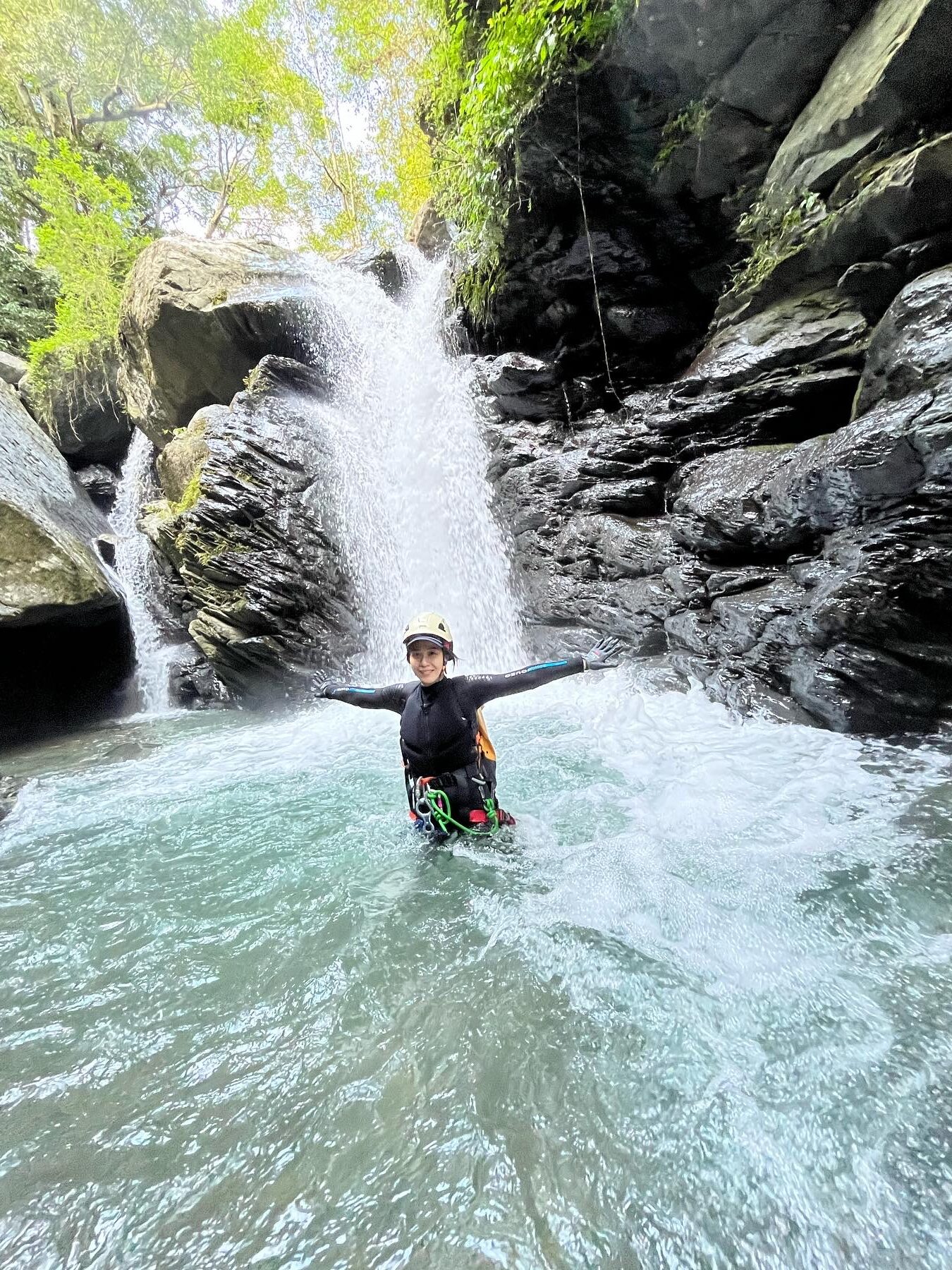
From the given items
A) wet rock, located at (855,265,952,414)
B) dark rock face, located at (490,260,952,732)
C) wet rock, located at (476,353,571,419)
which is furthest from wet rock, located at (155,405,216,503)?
wet rock, located at (855,265,952,414)

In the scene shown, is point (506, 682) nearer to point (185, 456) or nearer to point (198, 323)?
point (185, 456)

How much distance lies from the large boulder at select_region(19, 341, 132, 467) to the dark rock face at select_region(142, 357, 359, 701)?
6.33 metres

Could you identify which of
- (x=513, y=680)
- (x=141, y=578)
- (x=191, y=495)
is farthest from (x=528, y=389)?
(x=141, y=578)

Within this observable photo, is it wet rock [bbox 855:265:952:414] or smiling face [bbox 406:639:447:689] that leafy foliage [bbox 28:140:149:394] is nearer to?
smiling face [bbox 406:639:447:689]

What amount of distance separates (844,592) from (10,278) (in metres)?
22.1

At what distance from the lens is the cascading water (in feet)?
4.75

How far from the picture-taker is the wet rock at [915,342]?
161 inches

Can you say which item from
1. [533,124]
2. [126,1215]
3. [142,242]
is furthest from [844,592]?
[142,242]

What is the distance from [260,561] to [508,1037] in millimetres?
7391

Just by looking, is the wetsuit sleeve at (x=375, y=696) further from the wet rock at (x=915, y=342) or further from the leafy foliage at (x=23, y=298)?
the leafy foliage at (x=23, y=298)

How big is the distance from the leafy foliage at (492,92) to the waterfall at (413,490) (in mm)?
1704

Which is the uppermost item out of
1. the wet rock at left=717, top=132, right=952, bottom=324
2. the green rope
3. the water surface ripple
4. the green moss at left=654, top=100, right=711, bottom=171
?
the green moss at left=654, top=100, right=711, bottom=171

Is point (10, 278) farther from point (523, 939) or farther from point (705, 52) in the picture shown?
point (523, 939)

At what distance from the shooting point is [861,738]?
165 inches
